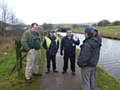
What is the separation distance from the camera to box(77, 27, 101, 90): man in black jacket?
495 cm

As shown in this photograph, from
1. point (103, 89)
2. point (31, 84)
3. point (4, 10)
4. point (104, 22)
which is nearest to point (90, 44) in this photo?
point (103, 89)

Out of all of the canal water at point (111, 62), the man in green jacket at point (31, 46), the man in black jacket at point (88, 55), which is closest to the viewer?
the man in black jacket at point (88, 55)

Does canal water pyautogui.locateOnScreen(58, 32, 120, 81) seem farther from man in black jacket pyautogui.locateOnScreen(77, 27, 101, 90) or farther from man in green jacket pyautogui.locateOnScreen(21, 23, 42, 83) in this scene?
man in green jacket pyautogui.locateOnScreen(21, 23, 42, 83)

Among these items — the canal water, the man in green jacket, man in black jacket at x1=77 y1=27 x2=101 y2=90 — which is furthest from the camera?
the canal water

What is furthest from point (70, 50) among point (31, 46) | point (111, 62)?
point (111, 62)

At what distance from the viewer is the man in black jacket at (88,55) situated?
495 centimetres

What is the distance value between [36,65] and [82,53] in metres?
2.65

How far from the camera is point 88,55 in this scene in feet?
16.3

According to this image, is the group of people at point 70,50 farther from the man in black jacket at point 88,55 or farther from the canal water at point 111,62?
the canal water at point 111,62

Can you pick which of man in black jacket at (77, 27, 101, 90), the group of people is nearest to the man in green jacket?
the group of people

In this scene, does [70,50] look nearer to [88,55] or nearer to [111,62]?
[88,55]

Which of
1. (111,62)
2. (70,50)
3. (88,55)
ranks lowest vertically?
(111,62)

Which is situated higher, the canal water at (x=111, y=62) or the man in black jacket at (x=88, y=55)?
the man in black jacket at (x=88, y=55)

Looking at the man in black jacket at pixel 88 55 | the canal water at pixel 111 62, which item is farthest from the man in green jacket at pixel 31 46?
A: the canal water at pixel 111 62
